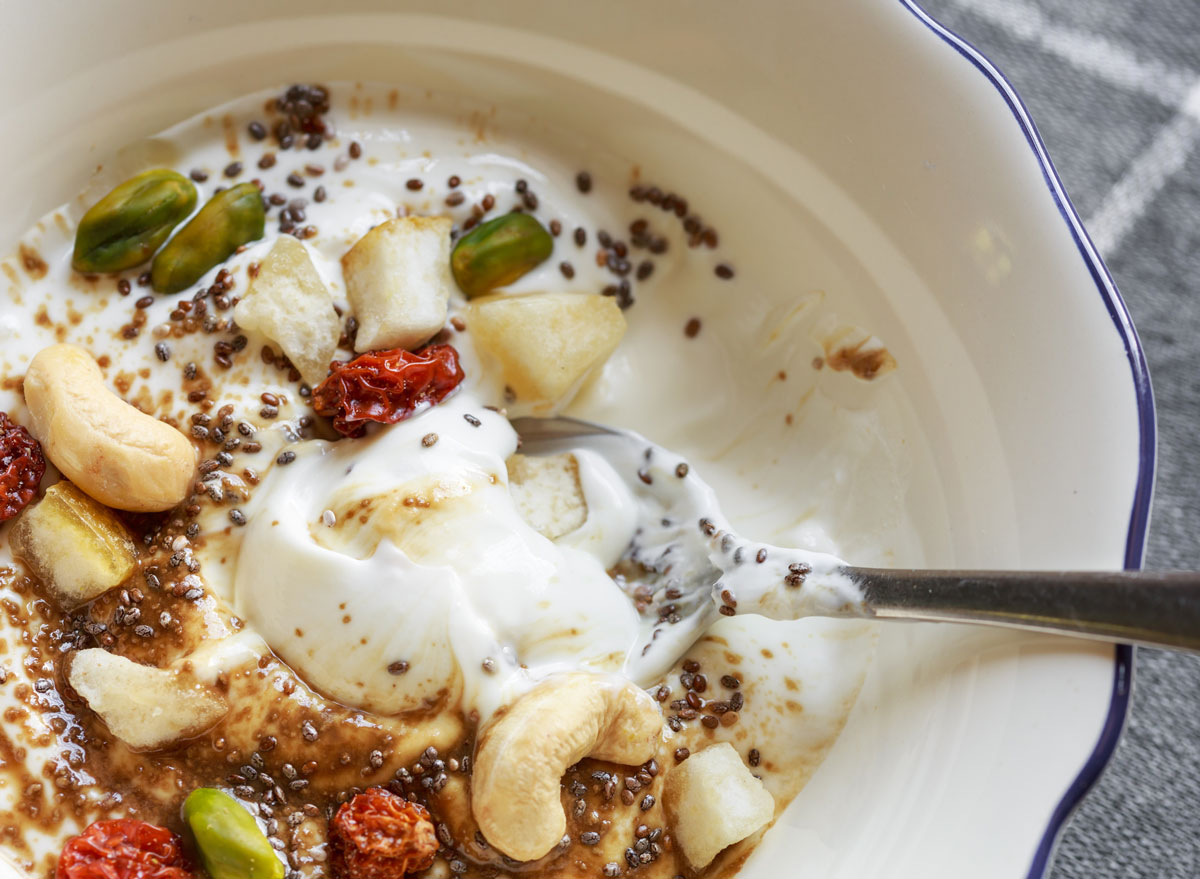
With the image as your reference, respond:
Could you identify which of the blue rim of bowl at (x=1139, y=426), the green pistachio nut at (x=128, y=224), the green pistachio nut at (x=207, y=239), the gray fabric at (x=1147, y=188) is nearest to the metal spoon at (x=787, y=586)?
the blue rim of bowl at (x=1139, y=426)

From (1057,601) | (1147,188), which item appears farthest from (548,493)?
(1147,188)

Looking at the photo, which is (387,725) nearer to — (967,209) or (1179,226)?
(967,209)

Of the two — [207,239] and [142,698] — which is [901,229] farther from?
[142,698]

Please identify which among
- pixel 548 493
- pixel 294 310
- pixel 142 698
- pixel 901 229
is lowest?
pixel 142 698

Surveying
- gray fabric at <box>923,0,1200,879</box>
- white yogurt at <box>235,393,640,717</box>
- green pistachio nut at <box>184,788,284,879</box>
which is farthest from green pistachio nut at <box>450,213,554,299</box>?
gray fabric at <box>923,0,1200,879</box>

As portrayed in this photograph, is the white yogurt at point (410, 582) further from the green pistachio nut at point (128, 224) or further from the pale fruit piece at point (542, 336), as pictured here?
the green pistachio nut at point (128, 224)

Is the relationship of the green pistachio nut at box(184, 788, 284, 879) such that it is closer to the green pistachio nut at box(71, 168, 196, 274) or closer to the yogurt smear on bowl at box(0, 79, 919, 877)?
the yogurt smear on bowl at box(0, 79, 919, 877)

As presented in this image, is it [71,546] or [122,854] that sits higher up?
[71,546]
